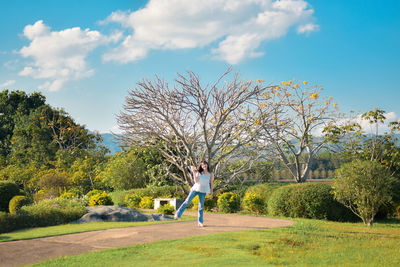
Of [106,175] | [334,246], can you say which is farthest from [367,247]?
[106,175]

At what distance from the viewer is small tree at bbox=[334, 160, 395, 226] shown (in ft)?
38.3

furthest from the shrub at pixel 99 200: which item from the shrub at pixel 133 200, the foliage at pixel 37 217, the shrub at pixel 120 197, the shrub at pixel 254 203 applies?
the shrub at pixel 254 203

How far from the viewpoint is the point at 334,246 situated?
24.5ft

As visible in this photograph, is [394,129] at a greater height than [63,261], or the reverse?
[394,129]

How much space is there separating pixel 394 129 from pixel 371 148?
1.79 metres

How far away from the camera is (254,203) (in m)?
16.0

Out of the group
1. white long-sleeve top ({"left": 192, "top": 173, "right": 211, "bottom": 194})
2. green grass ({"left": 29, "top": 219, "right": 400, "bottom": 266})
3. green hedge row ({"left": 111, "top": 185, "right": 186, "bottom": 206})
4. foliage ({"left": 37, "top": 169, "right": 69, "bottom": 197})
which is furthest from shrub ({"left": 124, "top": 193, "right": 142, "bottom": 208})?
green grass ({"left": 29, "top": 219, "right": 400, "bottom": 266})

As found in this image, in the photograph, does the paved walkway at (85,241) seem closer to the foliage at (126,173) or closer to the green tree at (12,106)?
the foliage at (126,173)

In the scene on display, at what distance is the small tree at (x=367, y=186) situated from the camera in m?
11.7

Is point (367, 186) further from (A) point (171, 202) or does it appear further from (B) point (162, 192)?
(B) point (162, 192)

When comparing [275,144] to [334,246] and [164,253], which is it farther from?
[164,253]

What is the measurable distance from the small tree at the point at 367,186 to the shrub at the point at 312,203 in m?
1.25

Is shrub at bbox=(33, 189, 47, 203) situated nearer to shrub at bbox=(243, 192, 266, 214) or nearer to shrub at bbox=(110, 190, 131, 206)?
shrub at bbox=(110, 190, 131, 206)

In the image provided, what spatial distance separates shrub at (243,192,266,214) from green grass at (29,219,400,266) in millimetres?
7151
